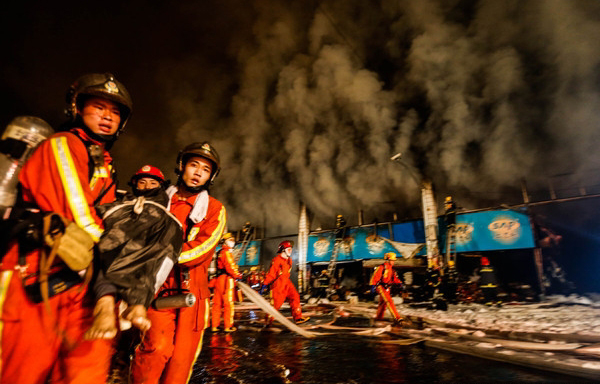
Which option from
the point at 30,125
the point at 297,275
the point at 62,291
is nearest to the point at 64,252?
the point at 62,291

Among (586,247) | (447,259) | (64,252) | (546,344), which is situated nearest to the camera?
(64,252)

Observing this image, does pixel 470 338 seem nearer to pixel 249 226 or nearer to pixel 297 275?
pixel 297 275

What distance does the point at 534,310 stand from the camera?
27.9 feet

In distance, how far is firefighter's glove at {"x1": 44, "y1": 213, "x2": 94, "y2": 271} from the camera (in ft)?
4.13

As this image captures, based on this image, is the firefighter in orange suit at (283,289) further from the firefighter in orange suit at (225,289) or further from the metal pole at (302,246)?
the metal pole at (302,246)

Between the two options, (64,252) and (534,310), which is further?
(534,310)

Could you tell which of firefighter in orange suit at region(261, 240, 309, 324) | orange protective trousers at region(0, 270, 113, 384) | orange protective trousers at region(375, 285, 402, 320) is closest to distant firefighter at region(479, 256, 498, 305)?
orange protective trousers at region(375, 285, 402, 320)

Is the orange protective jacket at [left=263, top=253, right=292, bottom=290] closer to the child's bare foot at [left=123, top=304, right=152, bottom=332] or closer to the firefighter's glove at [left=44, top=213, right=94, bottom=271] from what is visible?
the child's bare foot at [left=123, top=304, right=152, bottom=332]

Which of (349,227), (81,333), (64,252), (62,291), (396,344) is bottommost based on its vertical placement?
(396,344)

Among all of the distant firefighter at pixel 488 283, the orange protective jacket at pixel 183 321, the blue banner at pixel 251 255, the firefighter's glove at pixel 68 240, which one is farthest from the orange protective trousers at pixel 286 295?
the blue banner at pixel 251 255

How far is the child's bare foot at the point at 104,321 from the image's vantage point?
1205 millimetres

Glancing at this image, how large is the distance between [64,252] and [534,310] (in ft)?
37.2

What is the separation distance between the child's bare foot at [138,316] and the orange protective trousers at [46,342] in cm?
28

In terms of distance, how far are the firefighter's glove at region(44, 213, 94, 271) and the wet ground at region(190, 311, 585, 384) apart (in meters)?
2.74
